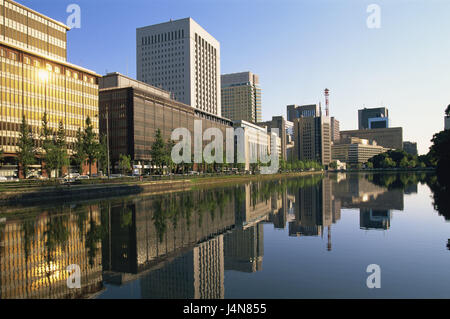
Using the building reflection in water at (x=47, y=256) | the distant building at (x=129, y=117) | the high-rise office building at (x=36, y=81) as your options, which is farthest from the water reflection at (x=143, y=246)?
the distant building at (x=129, y=117)

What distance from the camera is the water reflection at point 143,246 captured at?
14.3 metres

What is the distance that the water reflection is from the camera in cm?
A: 1428

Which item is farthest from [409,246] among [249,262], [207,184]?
[207,184]

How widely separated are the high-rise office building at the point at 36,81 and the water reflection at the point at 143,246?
168 ft

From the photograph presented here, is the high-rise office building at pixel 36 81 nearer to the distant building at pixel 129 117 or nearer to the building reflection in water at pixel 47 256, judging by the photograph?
the distant building at pixel 129 117

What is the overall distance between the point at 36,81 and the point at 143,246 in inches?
3368

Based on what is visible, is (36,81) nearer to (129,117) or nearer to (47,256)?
(129,117)

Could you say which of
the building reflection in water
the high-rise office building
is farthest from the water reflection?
the high-rise office building

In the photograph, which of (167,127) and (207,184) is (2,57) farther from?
(167,127)

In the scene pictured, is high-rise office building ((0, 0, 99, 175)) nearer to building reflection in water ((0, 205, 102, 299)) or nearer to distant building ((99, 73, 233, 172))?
distant building ((99, 73, 233, 172))

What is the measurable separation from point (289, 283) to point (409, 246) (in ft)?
36.2

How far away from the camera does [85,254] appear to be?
1911 cm

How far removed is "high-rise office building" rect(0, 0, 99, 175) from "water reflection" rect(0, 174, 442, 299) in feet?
168
